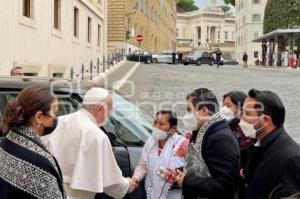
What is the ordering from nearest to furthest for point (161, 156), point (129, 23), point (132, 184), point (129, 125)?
point (132, 184)
point (161, 156)
point (129, 125)
point (129, 23)

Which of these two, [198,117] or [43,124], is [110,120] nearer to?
[198,117]

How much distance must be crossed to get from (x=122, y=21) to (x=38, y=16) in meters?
31.2

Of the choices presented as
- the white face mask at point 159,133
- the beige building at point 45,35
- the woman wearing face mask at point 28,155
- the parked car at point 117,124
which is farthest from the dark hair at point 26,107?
the beige building at point 45,35

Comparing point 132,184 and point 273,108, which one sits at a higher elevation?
point 273,108

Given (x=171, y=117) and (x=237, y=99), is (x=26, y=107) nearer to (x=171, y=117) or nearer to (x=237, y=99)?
(x=171, y=117)

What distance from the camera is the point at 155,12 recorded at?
8612cm

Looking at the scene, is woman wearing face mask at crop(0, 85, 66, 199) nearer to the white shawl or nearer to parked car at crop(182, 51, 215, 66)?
the white shawl

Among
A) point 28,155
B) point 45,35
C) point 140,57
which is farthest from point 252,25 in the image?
point 28,155

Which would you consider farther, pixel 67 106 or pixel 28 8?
pixel 28 8

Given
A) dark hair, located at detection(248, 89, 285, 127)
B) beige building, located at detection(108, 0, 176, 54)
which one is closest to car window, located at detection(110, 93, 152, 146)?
dark hair, located at detection(248, 89, 285, 127)

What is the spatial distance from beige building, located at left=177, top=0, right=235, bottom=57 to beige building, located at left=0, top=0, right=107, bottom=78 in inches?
4205

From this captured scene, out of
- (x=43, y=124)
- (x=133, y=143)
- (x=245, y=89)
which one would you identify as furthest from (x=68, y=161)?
(x=245, y=89)

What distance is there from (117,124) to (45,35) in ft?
53.8

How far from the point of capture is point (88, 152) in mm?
4234
